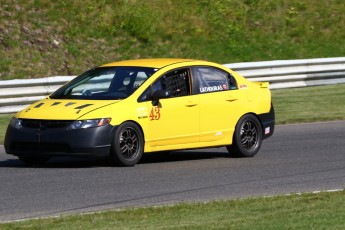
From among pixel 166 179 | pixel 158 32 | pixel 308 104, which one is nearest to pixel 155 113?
pixel 166 179

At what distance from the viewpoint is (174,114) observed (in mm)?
13844

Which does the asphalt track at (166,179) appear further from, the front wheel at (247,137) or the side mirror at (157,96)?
the side mirror at (157,96)

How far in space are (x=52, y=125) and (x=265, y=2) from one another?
18.8 meters

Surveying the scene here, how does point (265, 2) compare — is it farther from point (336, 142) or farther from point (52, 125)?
point (52, 125)

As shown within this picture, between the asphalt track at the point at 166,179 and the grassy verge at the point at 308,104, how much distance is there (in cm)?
380

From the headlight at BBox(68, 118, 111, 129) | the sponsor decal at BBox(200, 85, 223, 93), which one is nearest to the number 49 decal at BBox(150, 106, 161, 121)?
the headlight at BBox(68, 118, 111, 129)

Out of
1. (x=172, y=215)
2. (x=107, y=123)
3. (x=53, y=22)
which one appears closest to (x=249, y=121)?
(x=107, y=123)

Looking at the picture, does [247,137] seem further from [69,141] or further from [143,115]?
[69,141]

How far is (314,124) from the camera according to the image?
19172 millimetres

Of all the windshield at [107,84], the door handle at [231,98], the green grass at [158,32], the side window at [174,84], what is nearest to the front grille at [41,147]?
the windshield at [107,84]

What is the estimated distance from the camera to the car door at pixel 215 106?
14289 millimetres

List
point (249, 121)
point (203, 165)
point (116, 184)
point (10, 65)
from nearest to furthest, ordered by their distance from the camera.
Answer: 1. point (116, 184)
2. point (203, 165)
3. point (249, 121)
4. point (10, 65)

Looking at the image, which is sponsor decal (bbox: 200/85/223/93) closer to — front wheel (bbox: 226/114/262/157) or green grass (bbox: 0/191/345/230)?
front wheel (bbox: 226/114/262/157)

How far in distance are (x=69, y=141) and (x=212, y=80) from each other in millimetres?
2689
